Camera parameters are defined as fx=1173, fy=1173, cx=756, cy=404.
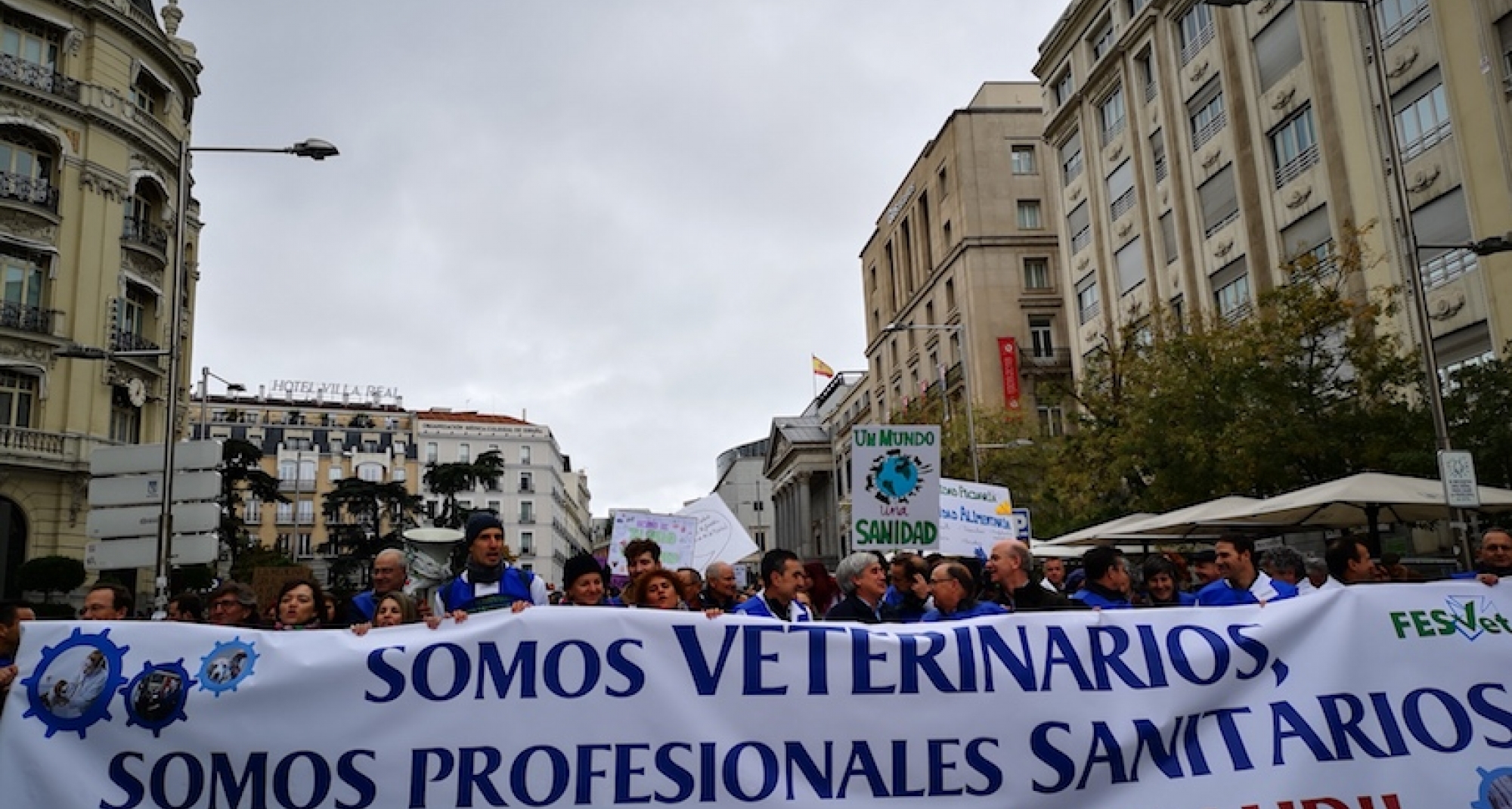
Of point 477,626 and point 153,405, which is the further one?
point 153,405

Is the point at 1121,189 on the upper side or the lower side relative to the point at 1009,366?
upper

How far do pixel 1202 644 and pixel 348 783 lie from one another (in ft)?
12.4

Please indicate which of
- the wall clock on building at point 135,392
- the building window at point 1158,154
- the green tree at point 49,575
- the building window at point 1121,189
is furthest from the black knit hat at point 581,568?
the building window at point 1121,189

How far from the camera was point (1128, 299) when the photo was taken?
38.2m

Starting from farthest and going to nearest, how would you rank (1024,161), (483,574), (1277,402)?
(1024,161) → (1277,402) → (483,574)

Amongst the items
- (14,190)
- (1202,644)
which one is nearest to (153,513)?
(1202,644)

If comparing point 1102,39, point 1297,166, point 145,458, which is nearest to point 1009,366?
point 1102,39

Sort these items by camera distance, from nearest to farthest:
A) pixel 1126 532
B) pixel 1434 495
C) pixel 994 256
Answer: pixel 1434 495
pixel 1126 532
pixel 994 256

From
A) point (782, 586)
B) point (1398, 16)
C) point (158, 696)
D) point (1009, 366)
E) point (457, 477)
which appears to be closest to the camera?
point (158, 696)

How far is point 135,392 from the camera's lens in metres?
34.9

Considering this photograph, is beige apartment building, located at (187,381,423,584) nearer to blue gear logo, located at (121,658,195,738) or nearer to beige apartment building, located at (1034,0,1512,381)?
beige apartment building, located at (1034,0,1512,381)

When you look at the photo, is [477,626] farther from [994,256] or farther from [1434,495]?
[994,256]

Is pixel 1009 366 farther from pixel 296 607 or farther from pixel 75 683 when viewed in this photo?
pixel 75 683

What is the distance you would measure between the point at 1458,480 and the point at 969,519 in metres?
6.01
